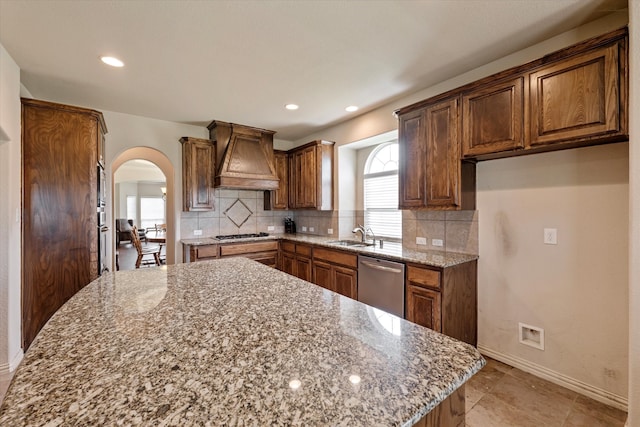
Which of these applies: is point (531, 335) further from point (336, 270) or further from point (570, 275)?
point (336, 270)

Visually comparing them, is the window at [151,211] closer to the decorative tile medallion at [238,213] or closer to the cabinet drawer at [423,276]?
the decorative tile medallion at [238,213]

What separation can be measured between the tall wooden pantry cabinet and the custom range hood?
1.50 m

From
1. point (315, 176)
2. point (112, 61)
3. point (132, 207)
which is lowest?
point (132, 207)

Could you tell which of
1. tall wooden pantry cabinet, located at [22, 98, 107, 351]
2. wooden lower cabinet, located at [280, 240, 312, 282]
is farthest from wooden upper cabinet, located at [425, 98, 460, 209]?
tall wooden pantry cabinet, located at [22, 98, 107, 351]

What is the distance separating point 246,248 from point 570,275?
138 inches

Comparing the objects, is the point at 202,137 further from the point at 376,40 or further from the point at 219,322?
the point at 219,322

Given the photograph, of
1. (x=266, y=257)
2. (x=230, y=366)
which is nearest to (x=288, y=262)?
(x=266, y=257)

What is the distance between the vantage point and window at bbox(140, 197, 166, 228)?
1212 cm

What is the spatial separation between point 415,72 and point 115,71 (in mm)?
2712

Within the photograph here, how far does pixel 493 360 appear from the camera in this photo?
2.53 m

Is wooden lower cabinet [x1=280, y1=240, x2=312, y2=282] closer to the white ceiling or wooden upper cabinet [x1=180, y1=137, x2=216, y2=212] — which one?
wooden upper cabinet [x1=180, y1=137, x2=216, y2=212]

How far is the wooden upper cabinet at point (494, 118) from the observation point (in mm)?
2115

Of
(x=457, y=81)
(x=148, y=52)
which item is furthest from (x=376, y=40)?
(x=148, y=52)

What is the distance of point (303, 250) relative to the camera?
4016 mm
